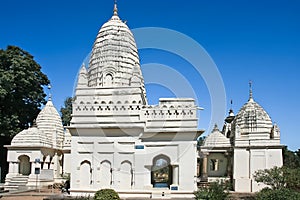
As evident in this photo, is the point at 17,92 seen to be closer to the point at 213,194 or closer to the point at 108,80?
the point at 108,80

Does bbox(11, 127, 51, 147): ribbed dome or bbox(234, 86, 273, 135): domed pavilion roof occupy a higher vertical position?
bbox(234, 86, 273, 135): domed pavilion roof

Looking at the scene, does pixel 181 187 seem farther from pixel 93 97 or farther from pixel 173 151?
pixel 93 97

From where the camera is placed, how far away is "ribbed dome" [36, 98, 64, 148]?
1393 inches

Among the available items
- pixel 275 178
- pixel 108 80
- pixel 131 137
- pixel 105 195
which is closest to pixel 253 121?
pixel 275 178

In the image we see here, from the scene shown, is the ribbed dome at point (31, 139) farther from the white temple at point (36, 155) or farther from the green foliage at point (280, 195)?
the green foliage at point (280, 195)


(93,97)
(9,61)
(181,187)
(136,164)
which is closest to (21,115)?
(9,61)

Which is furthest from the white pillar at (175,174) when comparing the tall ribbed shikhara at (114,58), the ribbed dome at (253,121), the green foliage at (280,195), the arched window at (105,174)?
the ribbed dome at (253,121)

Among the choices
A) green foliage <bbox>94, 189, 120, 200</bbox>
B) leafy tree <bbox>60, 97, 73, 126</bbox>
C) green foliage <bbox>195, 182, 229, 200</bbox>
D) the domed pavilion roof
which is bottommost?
green foliage <bbox>94, 189, 120, 200</bbox>

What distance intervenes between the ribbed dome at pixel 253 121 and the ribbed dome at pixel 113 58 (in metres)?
10.1

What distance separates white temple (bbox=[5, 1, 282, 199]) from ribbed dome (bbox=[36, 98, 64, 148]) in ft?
18.6

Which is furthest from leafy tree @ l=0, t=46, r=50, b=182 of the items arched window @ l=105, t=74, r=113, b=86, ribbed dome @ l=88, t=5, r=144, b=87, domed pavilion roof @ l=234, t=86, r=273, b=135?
domed pavilion roof @ l=234, t=86, r=273, b=135

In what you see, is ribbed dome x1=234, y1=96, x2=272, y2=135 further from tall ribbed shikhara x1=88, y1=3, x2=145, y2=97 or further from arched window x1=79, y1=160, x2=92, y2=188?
arched window x1=79, y1=160, x2=92, y2=188

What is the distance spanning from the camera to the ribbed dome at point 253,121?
30.3 meters

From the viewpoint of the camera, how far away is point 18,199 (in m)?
22.9
